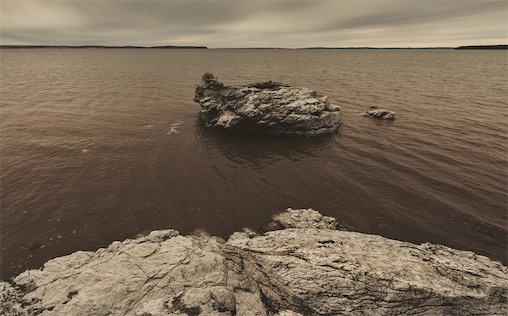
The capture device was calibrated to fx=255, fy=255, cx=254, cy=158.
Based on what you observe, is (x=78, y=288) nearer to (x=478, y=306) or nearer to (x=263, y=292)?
(x=263, y=292)

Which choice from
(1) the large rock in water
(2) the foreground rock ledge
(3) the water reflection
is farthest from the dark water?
(2) the foreground rock ledge

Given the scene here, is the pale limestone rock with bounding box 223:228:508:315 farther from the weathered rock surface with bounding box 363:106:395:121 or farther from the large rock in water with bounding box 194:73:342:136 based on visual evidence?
A: the weathered rock surface with bounding box 363:106:395:121

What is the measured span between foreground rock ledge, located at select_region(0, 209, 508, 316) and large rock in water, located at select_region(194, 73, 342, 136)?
772 inches

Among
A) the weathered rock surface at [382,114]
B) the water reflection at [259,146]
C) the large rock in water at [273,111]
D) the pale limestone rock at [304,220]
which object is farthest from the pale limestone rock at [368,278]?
the weathered rock surface at [382,114]

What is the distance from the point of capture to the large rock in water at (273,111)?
29580 millimetres

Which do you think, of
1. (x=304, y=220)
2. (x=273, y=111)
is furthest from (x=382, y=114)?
(x=304, y=220)

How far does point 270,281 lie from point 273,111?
22.3 metres

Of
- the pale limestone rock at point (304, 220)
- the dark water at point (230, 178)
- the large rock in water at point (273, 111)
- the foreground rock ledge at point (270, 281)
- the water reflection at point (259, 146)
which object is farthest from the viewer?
the large rock in water at point (273, 111)

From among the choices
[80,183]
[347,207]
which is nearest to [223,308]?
[347,207]

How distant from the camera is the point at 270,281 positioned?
9.92 metres

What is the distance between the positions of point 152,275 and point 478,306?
11.8 metres

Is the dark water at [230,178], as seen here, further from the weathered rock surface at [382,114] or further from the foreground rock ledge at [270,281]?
the foreground rock ledge at [270,281]

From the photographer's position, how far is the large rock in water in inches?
1165

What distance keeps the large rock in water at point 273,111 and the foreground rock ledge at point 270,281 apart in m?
19.6
